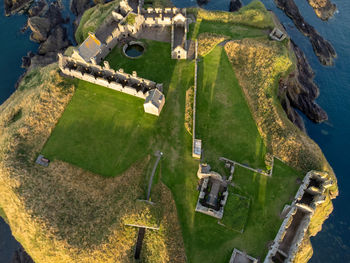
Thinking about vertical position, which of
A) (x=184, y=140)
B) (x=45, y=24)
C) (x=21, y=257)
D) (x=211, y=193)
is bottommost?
(x=21, y=257)

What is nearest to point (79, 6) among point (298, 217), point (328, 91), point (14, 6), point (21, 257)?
point (14, 6)

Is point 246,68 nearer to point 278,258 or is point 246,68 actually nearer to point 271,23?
point 271,23

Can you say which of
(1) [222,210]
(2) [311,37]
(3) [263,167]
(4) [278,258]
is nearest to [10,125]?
(1) [222,210]

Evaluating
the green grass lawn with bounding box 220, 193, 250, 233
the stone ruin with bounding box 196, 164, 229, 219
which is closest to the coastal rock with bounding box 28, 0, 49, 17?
the stone ruin with bounding box 196, 164, 229, 219

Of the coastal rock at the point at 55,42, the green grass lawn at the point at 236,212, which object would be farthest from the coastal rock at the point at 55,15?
the green grass lawn at the point at 236,212

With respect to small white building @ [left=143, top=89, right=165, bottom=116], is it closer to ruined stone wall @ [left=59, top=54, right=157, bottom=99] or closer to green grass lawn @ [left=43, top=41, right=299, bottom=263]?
green grass lawn @ [left=43, top=41, right=299, bottom=263]

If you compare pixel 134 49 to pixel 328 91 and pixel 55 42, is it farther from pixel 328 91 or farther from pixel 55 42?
pixel 328 91

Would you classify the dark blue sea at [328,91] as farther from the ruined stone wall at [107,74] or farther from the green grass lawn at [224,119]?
the ruined stone wall at [107,74]
